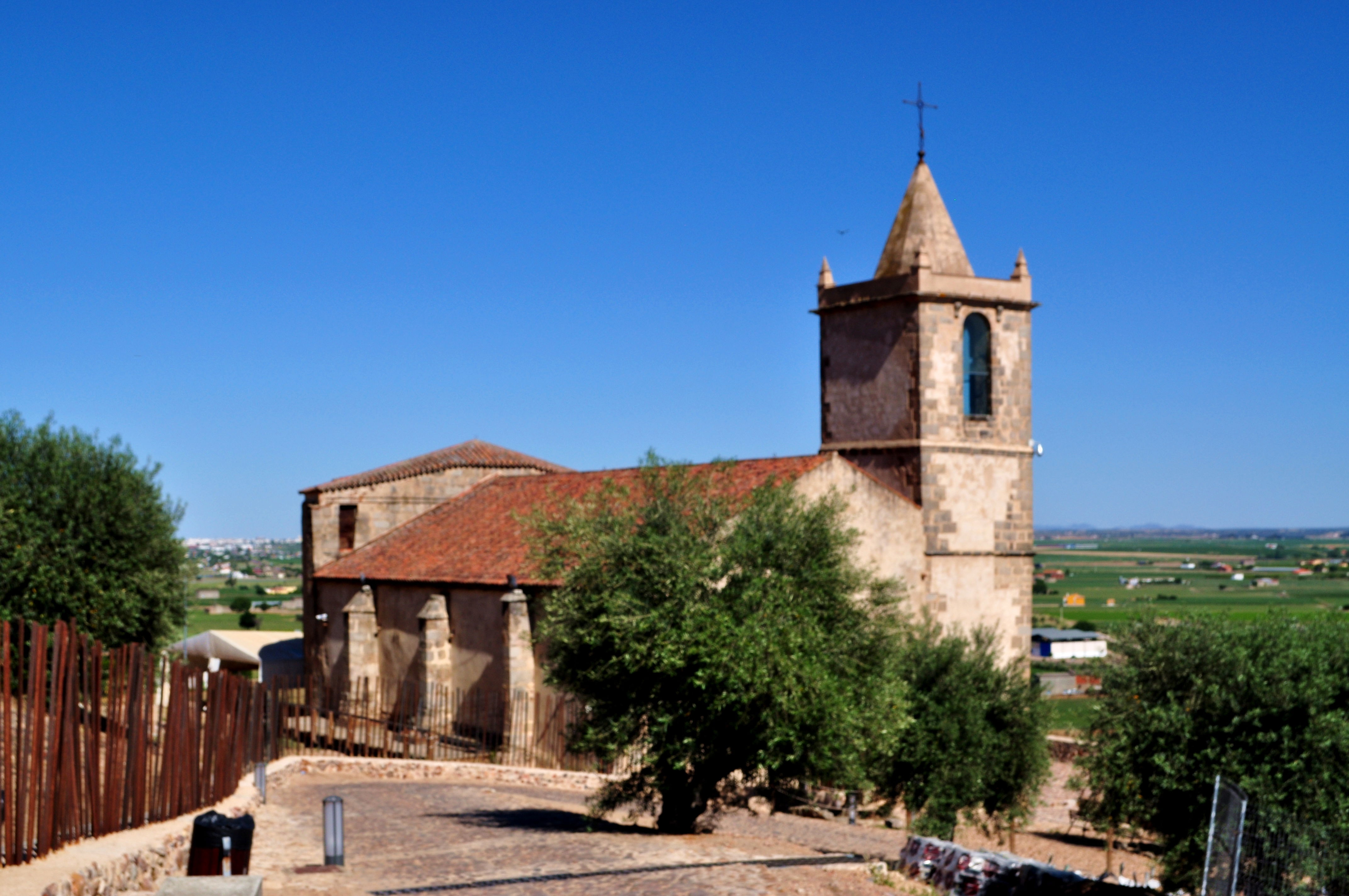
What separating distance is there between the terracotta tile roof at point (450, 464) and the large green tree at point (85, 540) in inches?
416

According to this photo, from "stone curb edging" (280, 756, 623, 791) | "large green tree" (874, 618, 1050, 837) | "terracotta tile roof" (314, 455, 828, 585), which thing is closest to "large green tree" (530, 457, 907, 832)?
"large green tree" (874, 618, 1050, 837)

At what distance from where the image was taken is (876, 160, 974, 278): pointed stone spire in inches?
1351

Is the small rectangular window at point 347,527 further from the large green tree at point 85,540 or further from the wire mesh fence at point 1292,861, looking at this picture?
the wire mesh fence at point 1292,861

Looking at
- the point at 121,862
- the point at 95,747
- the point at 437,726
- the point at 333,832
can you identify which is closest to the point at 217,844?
the point at 121,862

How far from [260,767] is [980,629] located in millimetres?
15945

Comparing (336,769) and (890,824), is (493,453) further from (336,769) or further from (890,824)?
(890,824)

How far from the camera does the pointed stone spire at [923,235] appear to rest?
34312 mm

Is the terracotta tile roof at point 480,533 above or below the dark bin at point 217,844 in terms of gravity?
above

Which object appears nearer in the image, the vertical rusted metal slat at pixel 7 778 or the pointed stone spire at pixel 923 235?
the vertical rusted metal slat at pixel 7 778

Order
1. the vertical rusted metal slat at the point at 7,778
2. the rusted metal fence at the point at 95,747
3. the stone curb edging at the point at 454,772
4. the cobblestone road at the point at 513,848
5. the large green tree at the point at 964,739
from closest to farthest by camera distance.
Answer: the vertical rusted metal slat at the point at 7,778 < the rusted metal fence at the point at 95,747 < the cobblestone road at the point at 513,848 < the large green tree at the point at 964,739 < the stone curb edging at the point at 454,772

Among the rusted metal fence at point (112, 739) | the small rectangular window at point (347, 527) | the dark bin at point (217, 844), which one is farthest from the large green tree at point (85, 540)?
the dark bin at point (217, 844)

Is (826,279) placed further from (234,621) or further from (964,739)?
(234,621)

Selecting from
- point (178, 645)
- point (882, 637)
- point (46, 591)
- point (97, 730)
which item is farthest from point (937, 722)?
point (178, 645)

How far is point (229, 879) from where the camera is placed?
11344mm
